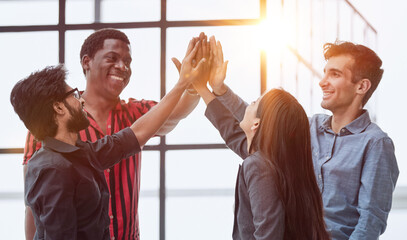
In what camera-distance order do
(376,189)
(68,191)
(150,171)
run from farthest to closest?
(150,171), (376,189), (68,191)

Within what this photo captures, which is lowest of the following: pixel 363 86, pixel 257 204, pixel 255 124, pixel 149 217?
pixel 149 217

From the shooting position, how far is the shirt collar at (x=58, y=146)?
1667mm

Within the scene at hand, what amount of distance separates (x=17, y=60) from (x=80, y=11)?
50 cm

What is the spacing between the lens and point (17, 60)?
305 centimetres

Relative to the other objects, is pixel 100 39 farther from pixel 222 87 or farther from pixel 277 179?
pixel 277 179

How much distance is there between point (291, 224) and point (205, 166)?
58.1 inches

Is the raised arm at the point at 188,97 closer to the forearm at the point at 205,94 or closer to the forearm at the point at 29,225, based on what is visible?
the forearm at the point at 205,94

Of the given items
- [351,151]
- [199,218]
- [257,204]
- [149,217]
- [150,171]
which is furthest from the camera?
[199,218]

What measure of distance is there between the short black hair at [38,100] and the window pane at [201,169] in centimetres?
111

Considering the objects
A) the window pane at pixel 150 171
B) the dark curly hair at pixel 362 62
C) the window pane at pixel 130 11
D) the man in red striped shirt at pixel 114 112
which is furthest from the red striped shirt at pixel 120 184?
the dark curly hair at pixel 362 62

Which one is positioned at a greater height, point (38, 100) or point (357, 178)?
point (38, 100)

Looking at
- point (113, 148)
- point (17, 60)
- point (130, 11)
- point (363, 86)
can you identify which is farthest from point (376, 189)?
point (17, 60)

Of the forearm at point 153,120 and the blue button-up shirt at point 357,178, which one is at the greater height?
the forearm at point 153,120

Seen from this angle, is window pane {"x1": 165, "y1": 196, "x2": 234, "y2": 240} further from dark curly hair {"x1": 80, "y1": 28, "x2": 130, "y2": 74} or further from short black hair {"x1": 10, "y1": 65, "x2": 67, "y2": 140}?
short black hair {"x1": 10, "y1": 65, "x2": 67, "y2": 140}
